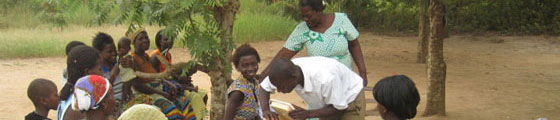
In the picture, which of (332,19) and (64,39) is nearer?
(332,19)

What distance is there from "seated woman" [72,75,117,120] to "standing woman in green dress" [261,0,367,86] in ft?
5.11

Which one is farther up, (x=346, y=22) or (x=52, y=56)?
→ (x=346, y=22)

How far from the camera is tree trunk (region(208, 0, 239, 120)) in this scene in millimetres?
4758

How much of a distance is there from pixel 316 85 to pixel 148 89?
6.39ft

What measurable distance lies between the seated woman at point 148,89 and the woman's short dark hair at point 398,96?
2.49 metres

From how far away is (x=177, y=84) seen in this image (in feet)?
18.0

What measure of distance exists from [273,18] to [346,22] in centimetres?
1205

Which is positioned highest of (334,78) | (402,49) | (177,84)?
(334,78)

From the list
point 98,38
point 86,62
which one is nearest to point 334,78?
point 86,62

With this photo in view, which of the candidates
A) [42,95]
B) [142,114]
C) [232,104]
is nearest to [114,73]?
[42,95]

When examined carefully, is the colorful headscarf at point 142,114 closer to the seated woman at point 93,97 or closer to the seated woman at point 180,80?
the seated woman at point 93,97

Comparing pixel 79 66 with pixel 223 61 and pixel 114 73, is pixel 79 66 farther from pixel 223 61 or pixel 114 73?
pixel 223 61

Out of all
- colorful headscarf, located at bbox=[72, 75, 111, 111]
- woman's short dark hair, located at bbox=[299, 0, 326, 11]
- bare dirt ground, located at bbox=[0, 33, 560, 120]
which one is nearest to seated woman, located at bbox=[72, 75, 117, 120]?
colorful headscarf, located at bbox=[72, 75, 111, 111]

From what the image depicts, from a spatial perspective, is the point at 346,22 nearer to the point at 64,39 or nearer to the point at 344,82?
the point at 344,82
